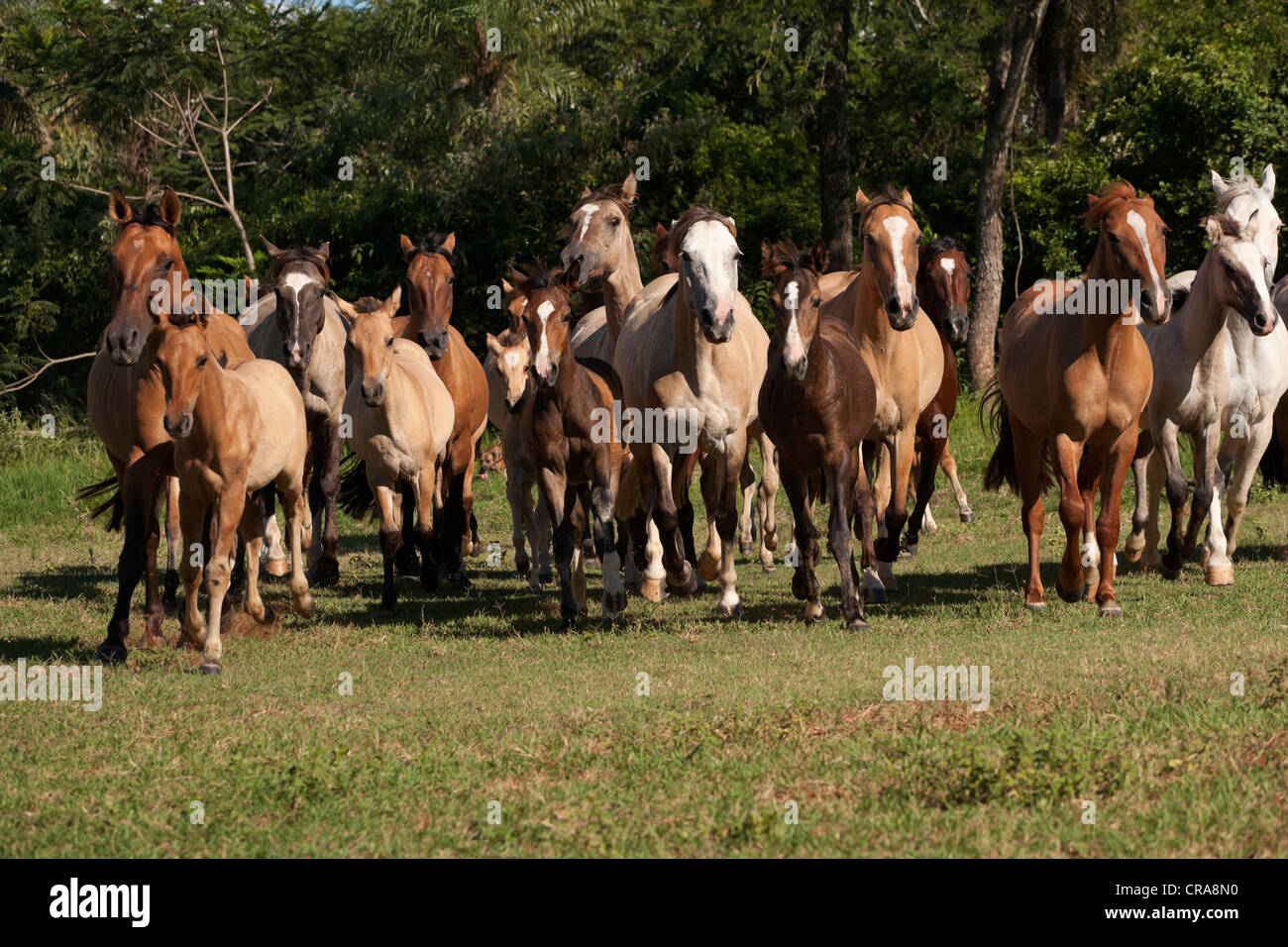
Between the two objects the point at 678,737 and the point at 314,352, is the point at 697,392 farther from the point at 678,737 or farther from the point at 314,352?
the point at 678,737

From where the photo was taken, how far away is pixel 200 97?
26.8m

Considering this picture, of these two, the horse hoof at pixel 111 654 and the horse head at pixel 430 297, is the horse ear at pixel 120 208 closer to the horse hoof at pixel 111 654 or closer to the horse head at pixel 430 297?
the horse hoof at pixel 111 654

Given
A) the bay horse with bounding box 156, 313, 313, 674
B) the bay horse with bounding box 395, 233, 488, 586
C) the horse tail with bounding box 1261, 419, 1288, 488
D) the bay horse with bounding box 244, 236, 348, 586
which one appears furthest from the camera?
the horse tail with bounding box 1261, 419, 1288, 488

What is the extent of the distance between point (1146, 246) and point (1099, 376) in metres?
0.84

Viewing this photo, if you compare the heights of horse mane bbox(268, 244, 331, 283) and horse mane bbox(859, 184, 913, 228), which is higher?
horse mane bbox(859, 184, 913, 228)

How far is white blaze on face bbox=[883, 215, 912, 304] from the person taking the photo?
9.93 m

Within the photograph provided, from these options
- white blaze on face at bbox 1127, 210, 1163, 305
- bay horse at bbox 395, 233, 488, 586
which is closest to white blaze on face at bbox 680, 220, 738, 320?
white blaze on face at bbox 1127, 210, 1163, 305

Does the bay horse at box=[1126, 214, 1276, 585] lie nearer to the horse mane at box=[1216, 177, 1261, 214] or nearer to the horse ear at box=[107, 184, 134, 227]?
the horse mane at box=[1216, 177, 1261, 214]

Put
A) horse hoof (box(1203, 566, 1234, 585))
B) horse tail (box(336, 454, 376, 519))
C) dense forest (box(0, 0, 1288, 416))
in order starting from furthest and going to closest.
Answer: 1. dense forest (box(0, 0, 1288, 416))
2. horse tail (box(336, 454, 376, 519))
3. horse hoof (box(1203, 566, 1234, 585))

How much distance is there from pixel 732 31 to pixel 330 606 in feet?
47.8

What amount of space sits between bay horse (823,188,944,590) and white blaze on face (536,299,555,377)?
225 cm

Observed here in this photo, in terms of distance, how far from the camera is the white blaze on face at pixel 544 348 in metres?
9.38
